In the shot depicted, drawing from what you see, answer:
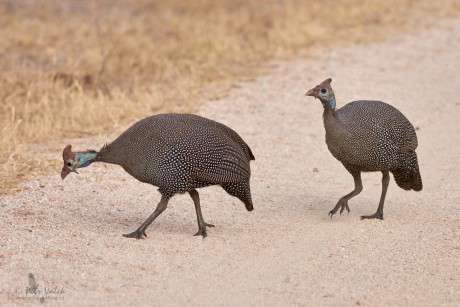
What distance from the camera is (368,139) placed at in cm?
599

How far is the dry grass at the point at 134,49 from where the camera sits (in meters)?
8.60

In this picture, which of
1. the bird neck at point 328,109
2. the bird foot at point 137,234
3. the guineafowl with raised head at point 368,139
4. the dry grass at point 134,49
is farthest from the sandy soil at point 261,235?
the bird neck at point 328,109

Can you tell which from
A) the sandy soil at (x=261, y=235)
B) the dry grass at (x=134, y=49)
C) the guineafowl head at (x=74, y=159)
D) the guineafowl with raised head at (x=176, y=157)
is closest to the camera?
the sandy soil at (x=261, y=235)

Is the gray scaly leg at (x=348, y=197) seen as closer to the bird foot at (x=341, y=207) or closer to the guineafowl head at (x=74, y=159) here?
the bird foot at (x=341, y=207)

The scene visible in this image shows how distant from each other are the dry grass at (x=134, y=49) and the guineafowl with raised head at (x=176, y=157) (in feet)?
4.27

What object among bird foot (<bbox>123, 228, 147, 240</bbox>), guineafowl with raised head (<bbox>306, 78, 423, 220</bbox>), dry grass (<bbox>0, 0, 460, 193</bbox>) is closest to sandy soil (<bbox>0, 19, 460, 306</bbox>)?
bird foot (<bbox>123, 228, 147, 240</bbox>)

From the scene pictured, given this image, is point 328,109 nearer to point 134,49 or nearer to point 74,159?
point 74,159

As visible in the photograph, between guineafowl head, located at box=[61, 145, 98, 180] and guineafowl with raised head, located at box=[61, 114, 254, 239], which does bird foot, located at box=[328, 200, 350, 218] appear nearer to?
guineafowl with raised head, located at box=[61, 114, 254, 239]

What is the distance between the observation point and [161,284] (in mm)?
4762

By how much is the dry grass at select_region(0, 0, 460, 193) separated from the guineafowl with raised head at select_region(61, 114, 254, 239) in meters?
1.30

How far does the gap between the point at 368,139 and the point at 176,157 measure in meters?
1.36

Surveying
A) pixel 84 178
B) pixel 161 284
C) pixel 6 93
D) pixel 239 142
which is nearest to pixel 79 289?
pixel 161 284

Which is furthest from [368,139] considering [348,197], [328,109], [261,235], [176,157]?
[176,157]

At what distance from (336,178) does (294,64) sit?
12.5ft
